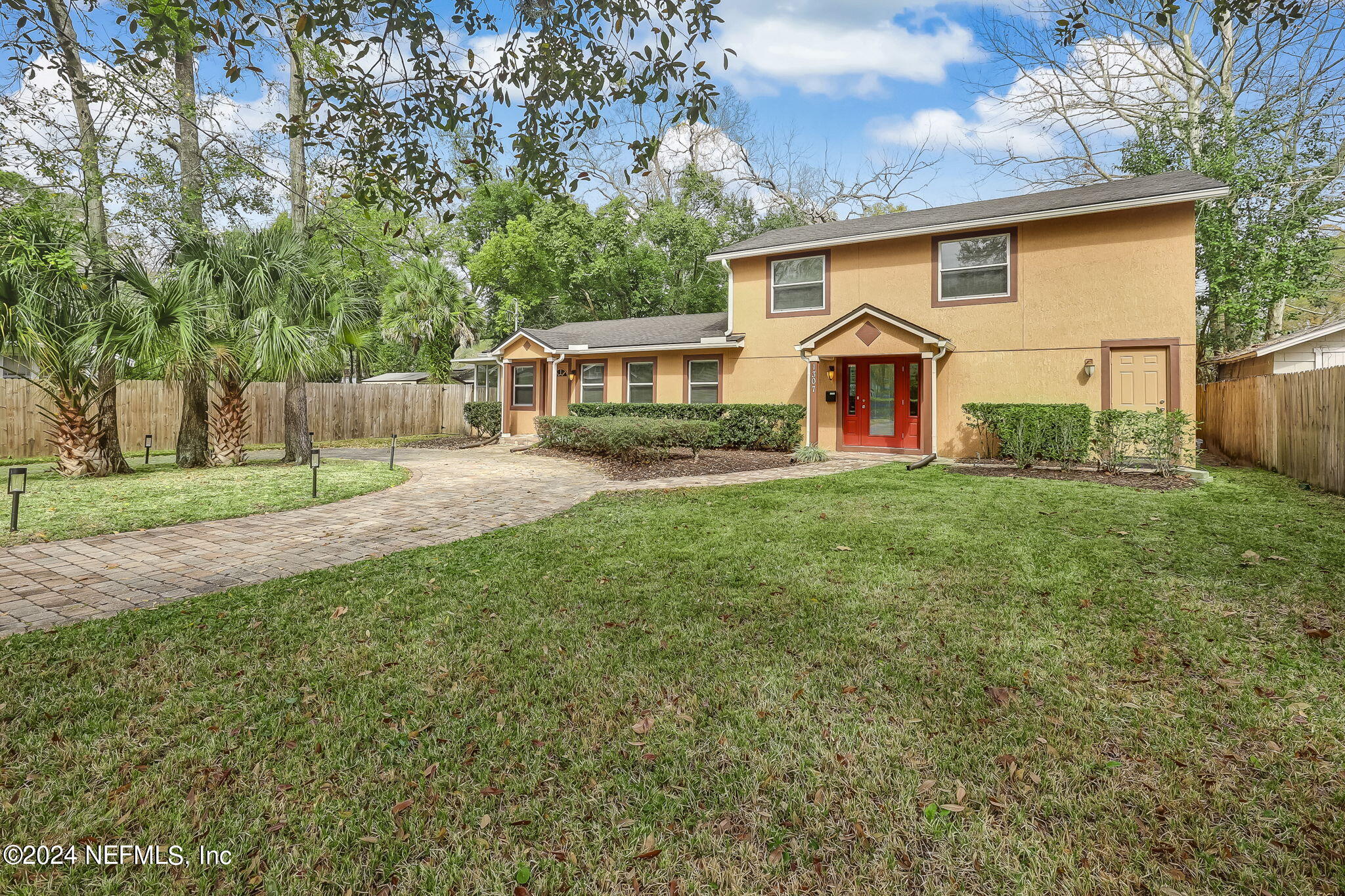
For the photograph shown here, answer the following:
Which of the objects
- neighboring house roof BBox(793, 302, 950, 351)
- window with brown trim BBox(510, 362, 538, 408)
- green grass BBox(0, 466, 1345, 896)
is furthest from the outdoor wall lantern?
window with brown trim BBox(510, 362, 538, 408)

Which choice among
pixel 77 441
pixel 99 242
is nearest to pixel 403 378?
pixel 99 242

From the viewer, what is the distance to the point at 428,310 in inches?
789

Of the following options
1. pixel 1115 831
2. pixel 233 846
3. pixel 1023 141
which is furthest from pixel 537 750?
pixel 1023 141

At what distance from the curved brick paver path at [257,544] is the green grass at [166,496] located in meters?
0.31

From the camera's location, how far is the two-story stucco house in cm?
1111

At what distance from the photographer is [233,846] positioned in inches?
75.2

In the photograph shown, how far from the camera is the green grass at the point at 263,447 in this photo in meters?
12.4

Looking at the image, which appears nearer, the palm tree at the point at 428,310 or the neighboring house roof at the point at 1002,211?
the neighboring house roof at the point at 1002,211

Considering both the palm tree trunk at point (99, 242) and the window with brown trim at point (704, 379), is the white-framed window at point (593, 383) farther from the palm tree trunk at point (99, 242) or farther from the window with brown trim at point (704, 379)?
the palm tree trunk at point (99, 242)

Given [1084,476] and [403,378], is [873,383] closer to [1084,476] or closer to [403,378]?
[1084,476]

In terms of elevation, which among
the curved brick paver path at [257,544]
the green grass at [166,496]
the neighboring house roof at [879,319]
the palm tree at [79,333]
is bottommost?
the curved brick paver path at [257,544]

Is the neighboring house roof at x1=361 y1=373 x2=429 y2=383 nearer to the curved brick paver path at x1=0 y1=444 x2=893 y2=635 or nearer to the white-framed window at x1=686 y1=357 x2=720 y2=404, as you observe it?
the white-framed window at x1=686 y1=357 x2=720 y2=404

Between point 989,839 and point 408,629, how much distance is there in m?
3.07

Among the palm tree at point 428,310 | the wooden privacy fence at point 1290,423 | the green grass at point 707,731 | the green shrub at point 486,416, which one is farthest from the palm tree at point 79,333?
the wooden privacy fence at point 1290,423
